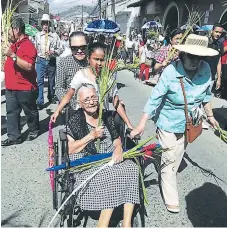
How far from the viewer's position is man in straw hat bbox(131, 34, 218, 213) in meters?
3.20

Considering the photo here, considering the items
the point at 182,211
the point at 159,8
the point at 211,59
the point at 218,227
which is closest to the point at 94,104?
the point at 182,211

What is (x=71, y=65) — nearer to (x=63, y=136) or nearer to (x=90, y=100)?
(x=90, y=100)

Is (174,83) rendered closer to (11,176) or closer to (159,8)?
(11,176)

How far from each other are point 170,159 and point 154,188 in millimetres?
627

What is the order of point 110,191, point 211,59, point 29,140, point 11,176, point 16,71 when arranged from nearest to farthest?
point 110,191, point 11,176, point 16,71, point 29,140, point 211,59

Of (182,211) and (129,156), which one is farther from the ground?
(129,156)

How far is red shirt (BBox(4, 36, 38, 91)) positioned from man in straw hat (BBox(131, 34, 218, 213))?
2.05m

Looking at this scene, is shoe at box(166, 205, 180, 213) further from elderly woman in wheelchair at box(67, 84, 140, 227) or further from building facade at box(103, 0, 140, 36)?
building facade at box(103, 0, 140, 36)

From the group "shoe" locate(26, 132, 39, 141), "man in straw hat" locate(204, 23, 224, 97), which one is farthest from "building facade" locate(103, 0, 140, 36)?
"shoe" locate(26, 132, 39, 141)

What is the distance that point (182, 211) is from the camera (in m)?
3.47

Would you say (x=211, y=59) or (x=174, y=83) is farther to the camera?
(x=211, y=59)

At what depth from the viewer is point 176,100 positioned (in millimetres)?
3266

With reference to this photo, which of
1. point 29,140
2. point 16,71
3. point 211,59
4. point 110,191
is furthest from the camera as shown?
point 211,59

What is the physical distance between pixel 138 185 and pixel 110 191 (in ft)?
0.92
